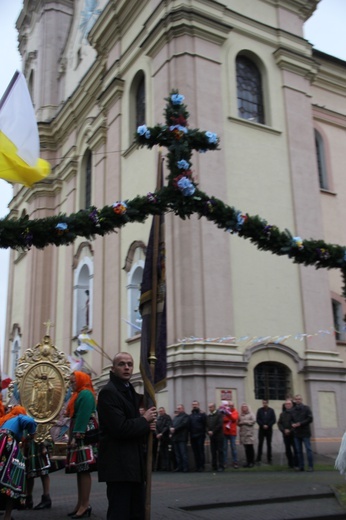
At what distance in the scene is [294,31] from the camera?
20.9 m

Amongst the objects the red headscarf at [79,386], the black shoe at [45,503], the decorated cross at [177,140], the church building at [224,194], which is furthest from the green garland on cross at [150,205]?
the church building at [224,194]

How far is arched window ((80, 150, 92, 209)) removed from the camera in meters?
25.4

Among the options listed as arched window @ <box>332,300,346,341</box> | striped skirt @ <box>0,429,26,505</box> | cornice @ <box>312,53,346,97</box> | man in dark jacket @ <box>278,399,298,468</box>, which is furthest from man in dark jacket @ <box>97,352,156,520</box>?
cornice @ <box>312,53,346,97</box>

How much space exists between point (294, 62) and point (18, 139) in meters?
15.0

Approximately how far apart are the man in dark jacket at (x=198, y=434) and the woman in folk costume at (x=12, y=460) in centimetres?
717

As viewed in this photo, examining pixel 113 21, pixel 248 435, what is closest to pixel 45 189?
pixel 113 21

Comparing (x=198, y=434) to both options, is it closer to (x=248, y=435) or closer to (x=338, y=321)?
(x=248, y=435)

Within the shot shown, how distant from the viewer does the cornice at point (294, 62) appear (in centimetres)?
2009

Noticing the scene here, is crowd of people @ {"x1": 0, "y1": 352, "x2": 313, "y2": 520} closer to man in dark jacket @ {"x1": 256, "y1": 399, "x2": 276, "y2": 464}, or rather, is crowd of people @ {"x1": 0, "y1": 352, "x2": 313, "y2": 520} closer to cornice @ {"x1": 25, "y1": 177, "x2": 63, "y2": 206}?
man in dark jacket @ {"x1": 256, "y1": 399, "x2": 276, "y2": 464}

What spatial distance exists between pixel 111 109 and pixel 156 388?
17793mm

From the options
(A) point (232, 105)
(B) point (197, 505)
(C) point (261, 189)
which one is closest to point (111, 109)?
(A) point (232, 105)

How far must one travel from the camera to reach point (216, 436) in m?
13.7

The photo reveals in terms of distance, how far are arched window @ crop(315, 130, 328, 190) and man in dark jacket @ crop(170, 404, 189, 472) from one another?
35.4ft

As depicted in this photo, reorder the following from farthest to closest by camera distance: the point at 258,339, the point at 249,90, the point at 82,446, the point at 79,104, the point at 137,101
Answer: the point at 79,104
the point at 137,101
the point at 249,90
the point at 258,339
the point at 82,446
